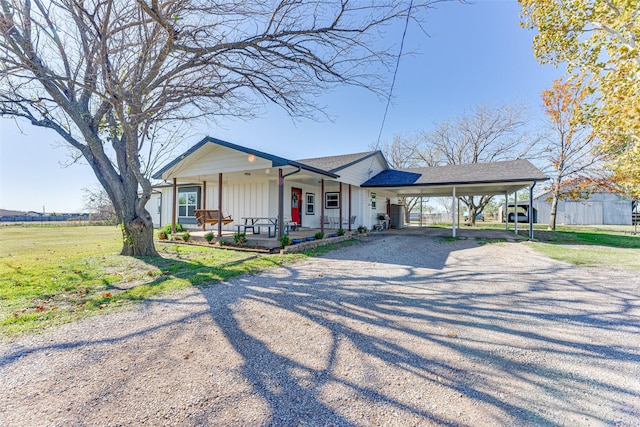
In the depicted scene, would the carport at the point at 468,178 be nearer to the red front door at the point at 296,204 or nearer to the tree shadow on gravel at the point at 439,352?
the red front door at the point at 296,204

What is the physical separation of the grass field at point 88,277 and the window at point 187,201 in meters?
6.73

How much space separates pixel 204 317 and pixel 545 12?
488 inches

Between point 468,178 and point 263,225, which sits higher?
point 468,178

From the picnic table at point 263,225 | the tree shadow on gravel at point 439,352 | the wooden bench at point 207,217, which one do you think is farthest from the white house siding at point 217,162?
the tree shadow on gravel at point 439,352

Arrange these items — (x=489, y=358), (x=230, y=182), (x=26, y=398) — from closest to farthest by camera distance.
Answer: (x=26, y=398)
(x=489, y=358)
(x=230, y=182)

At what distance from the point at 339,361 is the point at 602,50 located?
40.3 ft

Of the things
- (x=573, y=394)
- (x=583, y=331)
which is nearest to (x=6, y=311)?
(x=573, y=394)

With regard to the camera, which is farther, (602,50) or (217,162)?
(217,162)

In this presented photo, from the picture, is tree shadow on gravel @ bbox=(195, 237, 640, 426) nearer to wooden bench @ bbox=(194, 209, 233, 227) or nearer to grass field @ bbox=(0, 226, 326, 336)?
grass field @ bbox=(0, 226, 326, 336)

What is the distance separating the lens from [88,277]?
18.0 feet

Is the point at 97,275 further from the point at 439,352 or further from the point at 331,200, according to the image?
the point at 331,200

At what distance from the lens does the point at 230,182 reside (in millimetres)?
13578

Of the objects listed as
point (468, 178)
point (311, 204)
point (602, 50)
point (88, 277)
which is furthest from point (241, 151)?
point (602, 50)

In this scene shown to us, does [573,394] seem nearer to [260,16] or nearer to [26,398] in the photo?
[26,398]
